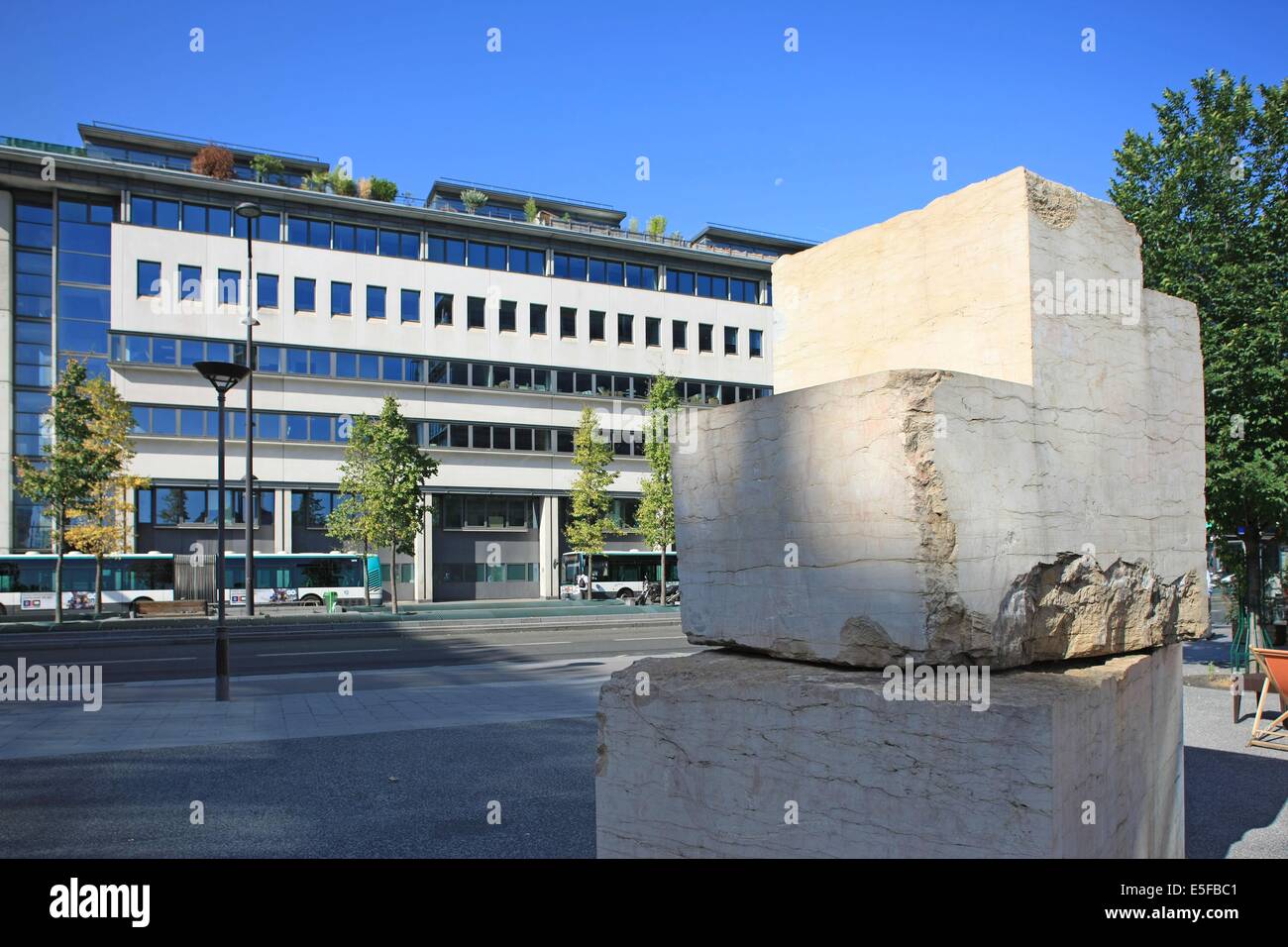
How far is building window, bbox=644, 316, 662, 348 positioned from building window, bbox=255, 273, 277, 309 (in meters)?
19.0

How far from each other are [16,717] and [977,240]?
12.4 m

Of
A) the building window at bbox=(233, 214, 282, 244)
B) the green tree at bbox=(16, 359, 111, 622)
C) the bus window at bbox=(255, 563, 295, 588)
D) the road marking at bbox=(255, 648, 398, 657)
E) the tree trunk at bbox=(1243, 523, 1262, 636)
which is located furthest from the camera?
the building window at bbox=(233, 214, 282, 244)

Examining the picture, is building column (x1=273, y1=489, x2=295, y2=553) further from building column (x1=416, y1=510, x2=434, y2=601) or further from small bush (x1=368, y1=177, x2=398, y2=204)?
small bush (x1=368, y1=177, x2=398, y2=204)

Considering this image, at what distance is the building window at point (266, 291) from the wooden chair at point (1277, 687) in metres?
40.7

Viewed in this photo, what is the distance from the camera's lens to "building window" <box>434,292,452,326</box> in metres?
43.6

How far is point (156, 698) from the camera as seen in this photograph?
12898 millimetres

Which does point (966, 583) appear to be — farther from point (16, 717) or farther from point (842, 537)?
point (16, 717)

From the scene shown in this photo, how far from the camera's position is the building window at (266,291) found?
4028 cm

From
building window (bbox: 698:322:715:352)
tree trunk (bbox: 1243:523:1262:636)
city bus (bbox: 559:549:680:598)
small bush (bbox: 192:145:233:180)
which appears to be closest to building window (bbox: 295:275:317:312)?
small bush (bbox: 192:145:233:180)

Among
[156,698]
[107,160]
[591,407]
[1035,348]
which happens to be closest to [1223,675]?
[1035,348]

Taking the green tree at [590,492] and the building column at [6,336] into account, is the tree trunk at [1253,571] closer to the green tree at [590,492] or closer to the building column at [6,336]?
the green tree at [590,492]

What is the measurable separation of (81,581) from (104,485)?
491 centimetres

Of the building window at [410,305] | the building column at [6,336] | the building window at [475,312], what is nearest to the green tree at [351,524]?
the building window at [410,305]

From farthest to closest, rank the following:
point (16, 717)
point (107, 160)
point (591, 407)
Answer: point (591, 407) < point (107, 160) < point (16, 717)
